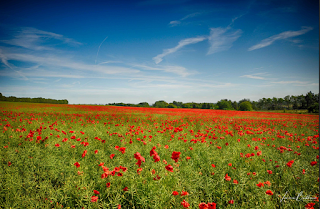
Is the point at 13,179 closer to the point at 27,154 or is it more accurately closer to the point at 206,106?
the point at 27,154

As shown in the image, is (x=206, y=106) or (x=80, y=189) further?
(x=206, y=106)

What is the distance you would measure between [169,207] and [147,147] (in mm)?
2364

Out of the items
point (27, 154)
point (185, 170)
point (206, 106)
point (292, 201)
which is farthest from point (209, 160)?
point (206, 106)

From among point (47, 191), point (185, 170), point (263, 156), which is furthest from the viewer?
point (263, 156)

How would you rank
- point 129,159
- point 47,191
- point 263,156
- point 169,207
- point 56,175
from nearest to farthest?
point 169,207, point 47,191, point 56,175, point 129,159, point 263,156

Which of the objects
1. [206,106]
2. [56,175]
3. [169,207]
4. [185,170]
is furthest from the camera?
[206,106]

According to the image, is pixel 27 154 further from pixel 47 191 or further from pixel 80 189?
pixel 80 189

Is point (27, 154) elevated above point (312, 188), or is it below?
above

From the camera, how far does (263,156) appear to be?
391 cm

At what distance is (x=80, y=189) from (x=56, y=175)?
85cm

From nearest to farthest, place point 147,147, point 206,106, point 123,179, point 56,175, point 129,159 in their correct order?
point 123,179, point 56,175, point 129,159, point 147,147, point 206,106

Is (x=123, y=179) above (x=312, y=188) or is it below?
above

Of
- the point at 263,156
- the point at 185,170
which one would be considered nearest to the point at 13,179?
the point at 185,170

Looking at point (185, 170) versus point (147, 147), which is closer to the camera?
point (185, 170)
